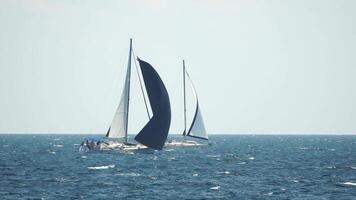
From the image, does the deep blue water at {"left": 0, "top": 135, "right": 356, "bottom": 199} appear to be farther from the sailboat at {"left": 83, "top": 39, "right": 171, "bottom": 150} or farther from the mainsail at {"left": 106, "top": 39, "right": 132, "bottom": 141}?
the mainsail at {"left": 106, "top": 39, "right": 132, "bottom": 141}

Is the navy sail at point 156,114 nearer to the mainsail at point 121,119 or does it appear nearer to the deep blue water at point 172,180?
the mainsail at point 121,119

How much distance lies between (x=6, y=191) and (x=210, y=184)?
1806 cm

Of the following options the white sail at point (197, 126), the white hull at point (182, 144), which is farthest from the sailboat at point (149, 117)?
the white sail at point (197, 126)

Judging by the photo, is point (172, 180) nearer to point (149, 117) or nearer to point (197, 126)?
point (149, 117)

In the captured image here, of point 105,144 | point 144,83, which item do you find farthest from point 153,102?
point 105,144

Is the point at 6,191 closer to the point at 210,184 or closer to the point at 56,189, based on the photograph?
the point at 56,189

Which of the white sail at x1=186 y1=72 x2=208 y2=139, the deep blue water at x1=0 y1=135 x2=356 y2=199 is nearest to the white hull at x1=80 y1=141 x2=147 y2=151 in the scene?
the deep blue water at x1=0 y1=135 x2=356 y2=199

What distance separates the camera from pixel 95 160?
298ft

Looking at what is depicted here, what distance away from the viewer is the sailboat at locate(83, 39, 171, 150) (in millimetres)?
94625

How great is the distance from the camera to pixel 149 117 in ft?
322

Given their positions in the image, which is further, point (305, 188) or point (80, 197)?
point (305, 188)

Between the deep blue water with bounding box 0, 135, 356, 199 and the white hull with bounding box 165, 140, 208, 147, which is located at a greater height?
the white hull with bounding box 165, 140, 208, 147

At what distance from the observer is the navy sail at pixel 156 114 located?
94.5 meters

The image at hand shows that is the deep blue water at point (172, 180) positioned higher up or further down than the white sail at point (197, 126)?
further down
